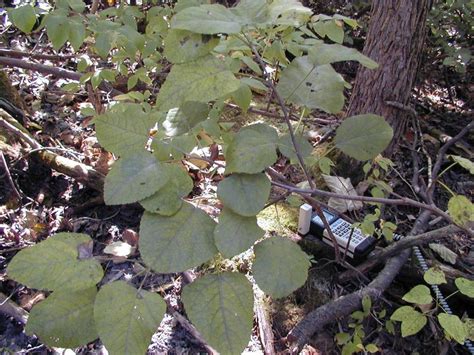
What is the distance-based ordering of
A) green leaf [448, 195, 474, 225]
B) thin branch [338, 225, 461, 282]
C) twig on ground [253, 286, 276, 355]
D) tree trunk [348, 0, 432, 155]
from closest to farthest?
green leaf [448, 195, 474, 225]
twig on ground [253, 286, 276, 355]
thin branch [338, 225, 461, 282]
tree trunk [348, 0, 432, 155]

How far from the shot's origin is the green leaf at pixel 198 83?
730mm

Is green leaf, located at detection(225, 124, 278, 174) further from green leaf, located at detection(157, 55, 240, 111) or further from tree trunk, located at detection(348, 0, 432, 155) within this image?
tree trunk, located at detection(348, 0, 432, 155)

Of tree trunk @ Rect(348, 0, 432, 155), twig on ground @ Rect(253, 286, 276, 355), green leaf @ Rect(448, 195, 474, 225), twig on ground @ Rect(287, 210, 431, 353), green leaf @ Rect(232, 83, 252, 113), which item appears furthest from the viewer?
tree trunk @ Rect(348, 0, 432, 155)

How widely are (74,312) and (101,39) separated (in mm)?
1004

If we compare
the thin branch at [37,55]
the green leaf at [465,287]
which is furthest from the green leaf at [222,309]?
the thin branch at [37,55]

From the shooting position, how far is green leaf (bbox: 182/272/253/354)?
688mm

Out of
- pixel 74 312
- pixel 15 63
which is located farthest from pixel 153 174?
pixel 15 63

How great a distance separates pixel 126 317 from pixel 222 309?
0.56 ft

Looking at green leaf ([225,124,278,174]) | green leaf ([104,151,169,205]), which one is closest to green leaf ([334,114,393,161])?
green leaf ([225,124,278,174])

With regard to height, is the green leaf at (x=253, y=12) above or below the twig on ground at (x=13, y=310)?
above

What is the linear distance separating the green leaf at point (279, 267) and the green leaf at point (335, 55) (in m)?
0.40

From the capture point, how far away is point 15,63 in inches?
84.0

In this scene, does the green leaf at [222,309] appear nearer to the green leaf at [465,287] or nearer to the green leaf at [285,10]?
the green leaf at [285,10]

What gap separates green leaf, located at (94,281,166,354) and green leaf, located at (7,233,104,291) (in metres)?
0.04
